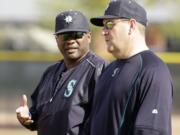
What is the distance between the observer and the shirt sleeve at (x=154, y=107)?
377 cm

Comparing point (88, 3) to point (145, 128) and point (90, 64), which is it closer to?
point (90, 64)

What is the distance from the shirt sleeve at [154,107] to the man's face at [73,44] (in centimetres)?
142

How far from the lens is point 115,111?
→ 3949mm

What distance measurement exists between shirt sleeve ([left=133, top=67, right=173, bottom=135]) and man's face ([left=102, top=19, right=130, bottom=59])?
29cm

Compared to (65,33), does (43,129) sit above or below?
below

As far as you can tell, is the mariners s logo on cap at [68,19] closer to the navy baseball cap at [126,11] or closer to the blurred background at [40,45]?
the navy baseball cap at [126,11]

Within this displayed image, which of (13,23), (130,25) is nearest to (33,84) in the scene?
(130,25)

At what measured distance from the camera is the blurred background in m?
12.7

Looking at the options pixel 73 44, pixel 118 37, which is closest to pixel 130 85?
pixel 118 37

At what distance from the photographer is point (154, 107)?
378cm

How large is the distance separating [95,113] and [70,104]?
28.5 inches

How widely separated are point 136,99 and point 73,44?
56.1 inches

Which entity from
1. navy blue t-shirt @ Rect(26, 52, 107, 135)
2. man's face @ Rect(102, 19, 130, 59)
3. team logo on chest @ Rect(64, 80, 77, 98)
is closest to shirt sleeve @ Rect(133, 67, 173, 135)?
man's face @ Rect(102, 19, 130, 59)

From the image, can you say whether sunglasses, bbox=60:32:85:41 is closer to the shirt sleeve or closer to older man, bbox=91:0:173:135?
older man, bbox=91:0:173:135
